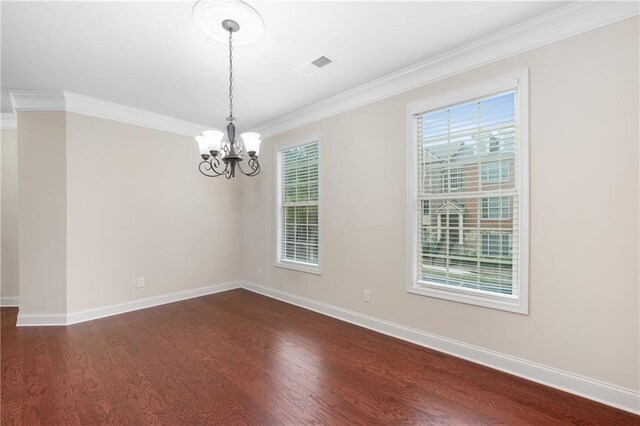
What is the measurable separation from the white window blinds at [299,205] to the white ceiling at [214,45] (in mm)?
932

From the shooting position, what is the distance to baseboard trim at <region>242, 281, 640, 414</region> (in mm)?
1908

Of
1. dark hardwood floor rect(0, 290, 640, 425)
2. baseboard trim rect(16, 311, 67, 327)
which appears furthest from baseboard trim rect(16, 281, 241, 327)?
dark hardwood floor rect(0, 290, 640, 425)

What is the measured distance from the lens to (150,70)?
2846 millimetres

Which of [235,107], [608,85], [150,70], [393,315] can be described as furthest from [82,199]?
[608,85]

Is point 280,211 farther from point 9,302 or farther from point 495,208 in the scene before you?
point 9,302

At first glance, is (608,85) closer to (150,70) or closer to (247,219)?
(150,70)

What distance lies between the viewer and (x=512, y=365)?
7.56 feet

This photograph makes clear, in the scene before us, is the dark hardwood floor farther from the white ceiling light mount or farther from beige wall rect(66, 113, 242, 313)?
the white ceiling light mount

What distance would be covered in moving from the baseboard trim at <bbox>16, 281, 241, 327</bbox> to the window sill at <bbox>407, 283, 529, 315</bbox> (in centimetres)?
331

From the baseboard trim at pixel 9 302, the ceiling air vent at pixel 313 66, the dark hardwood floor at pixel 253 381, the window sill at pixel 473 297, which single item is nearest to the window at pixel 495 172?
the window sill at pixel 473 297

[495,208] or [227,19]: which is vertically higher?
[227,19]

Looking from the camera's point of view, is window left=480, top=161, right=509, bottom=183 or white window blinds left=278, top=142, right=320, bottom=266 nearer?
window left=480, top=161, right=509, bottom=183

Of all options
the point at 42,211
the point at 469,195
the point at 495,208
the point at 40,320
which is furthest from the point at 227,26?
the point at 40,320

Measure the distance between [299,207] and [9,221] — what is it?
164 inches
